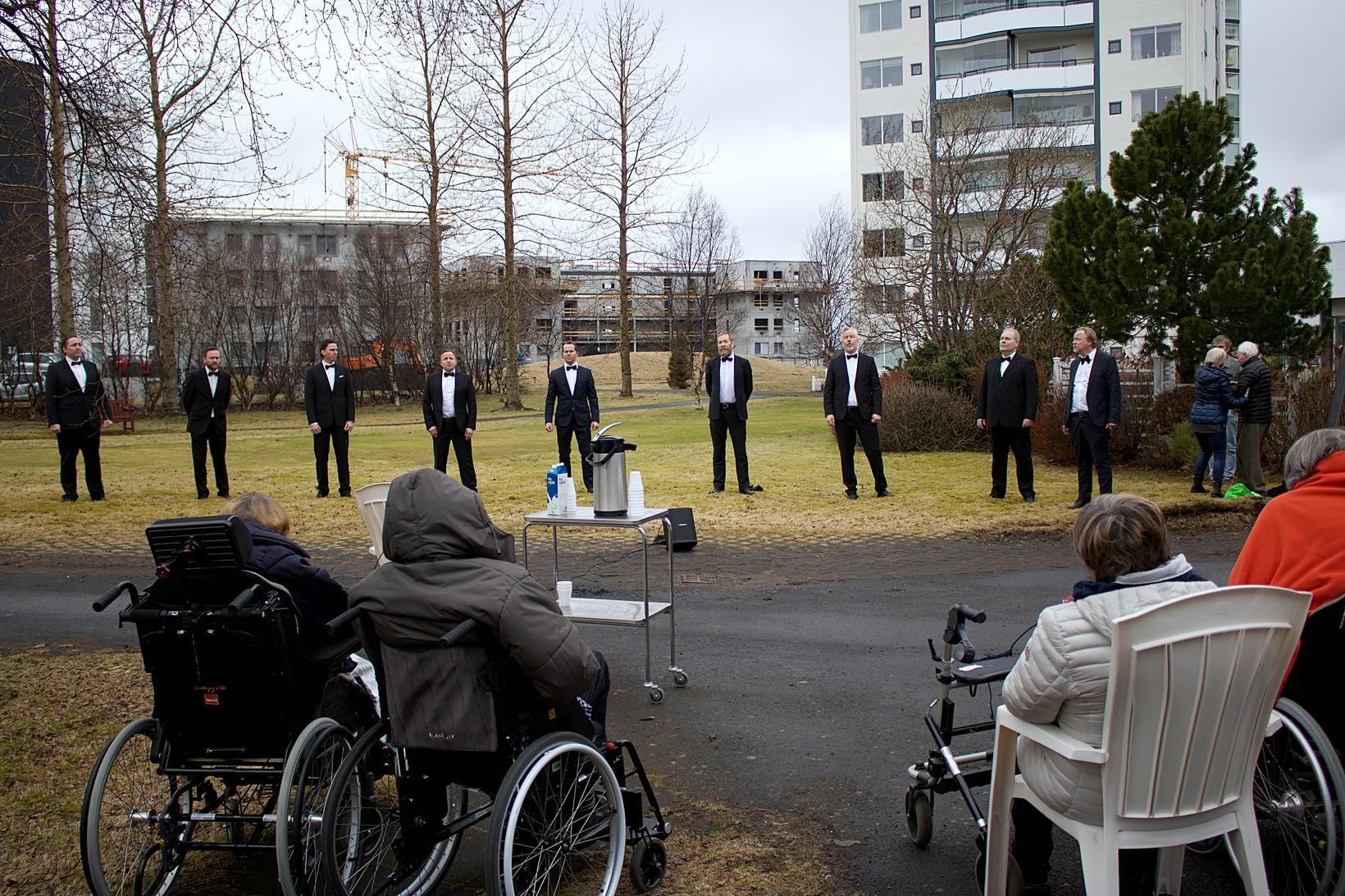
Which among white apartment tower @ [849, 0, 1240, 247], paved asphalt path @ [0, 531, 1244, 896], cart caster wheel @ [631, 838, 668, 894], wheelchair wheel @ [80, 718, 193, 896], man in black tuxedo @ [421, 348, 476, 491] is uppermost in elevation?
white apartment tower @ [849, 0, 1240, 247]

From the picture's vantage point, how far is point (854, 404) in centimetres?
1411

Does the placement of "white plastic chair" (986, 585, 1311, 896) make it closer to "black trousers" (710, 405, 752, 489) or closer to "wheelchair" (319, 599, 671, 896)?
"wheelchair" (319, 599, 671, 896)

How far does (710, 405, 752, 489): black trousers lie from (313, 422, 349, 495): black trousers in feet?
16.4

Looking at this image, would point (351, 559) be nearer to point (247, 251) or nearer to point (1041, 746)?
point (1041, 746)

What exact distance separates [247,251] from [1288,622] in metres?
56.6

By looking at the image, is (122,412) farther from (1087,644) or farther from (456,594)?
(1087,644)

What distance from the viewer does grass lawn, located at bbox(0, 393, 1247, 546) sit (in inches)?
488

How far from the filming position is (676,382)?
60.2 meters

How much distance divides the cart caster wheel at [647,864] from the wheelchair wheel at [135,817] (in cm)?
152

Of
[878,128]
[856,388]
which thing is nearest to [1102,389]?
[856,388]

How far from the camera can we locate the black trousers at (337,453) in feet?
48.8

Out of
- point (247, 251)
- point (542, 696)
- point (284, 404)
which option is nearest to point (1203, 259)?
point (542, 696)

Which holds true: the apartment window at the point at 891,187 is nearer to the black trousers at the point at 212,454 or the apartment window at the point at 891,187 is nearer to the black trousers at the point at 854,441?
Result: the black trousers at the point at 854,441

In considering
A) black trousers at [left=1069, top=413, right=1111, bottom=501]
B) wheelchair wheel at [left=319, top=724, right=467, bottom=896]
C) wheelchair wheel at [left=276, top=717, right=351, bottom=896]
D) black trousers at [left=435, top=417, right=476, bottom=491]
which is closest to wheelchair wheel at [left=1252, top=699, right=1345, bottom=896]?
wheelchair wheel at [left=319, top=724, right=467, bottom=896]
